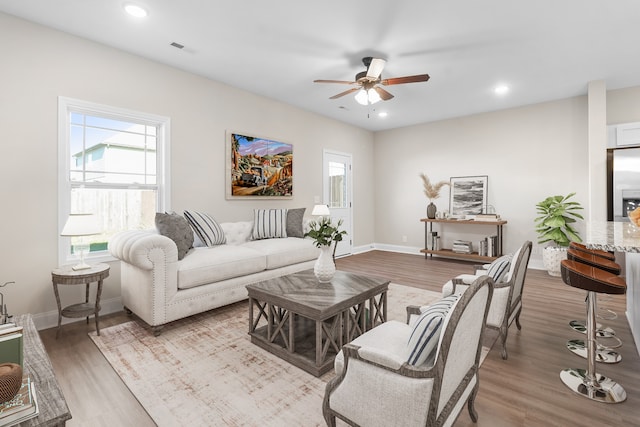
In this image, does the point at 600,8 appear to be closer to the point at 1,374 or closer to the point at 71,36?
the point at 1,374

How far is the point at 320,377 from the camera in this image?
202 centimetres

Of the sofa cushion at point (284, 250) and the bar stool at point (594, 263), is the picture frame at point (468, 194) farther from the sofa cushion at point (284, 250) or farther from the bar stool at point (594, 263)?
the sofa cushion at point (284, 250)

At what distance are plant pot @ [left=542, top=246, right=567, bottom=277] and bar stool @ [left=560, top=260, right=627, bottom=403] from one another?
318 cm

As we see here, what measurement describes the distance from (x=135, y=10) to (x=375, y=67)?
89.9 inches

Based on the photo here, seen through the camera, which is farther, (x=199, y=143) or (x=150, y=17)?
(x=199, y=143)

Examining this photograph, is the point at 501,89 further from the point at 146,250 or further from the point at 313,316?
the point at 146,250

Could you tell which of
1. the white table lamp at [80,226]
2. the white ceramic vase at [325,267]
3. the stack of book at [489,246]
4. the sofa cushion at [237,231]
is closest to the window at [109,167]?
the white table lamp at [80,226]

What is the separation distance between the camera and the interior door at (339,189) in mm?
6117

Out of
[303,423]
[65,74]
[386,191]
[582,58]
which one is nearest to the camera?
[303,423]

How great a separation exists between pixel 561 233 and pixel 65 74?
6.61 m

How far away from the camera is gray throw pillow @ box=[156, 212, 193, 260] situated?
10.0 feet

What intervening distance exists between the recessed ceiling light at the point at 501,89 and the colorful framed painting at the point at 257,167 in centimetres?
327

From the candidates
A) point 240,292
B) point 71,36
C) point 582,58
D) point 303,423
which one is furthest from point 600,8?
point 71,36

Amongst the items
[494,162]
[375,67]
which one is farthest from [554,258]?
[375,67]
